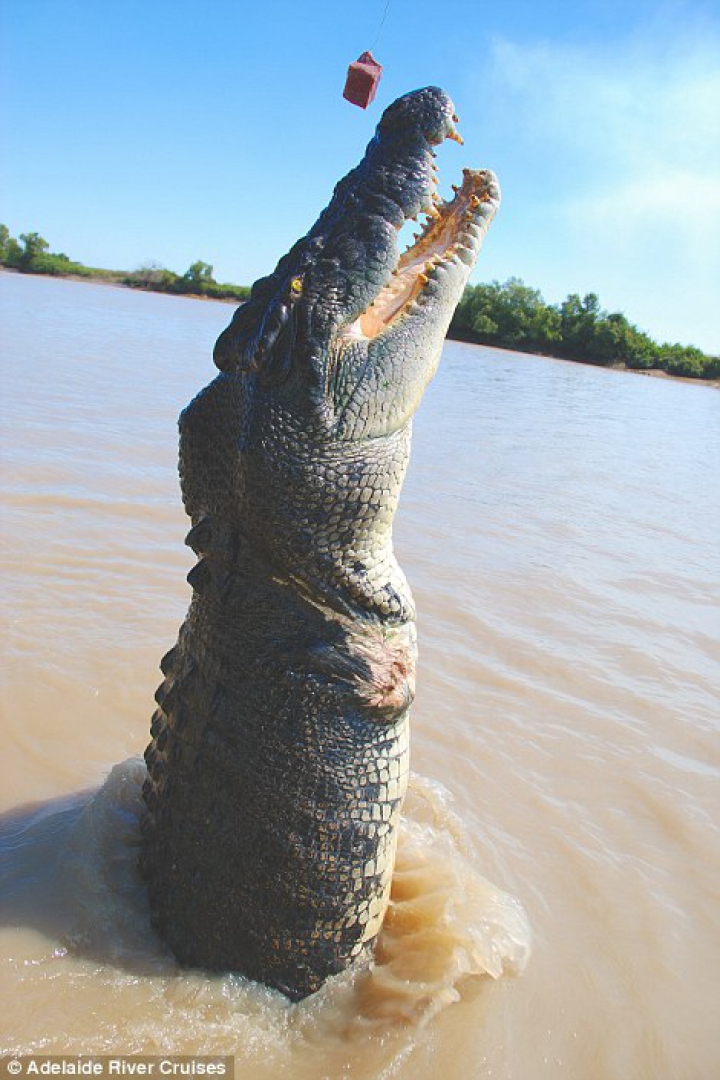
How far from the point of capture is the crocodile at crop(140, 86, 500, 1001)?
6.46 feet

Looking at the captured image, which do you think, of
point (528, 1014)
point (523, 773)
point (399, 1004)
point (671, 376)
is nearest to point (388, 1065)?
point (399, 1004)

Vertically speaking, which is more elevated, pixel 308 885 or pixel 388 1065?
pixel 308 885

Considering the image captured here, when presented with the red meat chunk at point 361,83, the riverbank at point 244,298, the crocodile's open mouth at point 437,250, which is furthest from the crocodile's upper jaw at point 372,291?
the riverbank at point 244,298

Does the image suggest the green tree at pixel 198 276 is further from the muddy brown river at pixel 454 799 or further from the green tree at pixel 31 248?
the muddy brown river at pixel 454 799

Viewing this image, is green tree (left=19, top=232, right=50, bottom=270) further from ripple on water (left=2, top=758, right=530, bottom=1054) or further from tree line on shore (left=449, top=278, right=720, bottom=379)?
ripple on water (left=2, top=758, right=530, bottom=1054)

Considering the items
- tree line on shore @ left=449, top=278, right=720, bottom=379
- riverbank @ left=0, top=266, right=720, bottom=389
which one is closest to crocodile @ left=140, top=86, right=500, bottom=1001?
riverbank @ left=0, top=266, right=720, bottom=389

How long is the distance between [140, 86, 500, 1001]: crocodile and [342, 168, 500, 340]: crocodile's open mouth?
76 mm

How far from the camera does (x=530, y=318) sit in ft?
174

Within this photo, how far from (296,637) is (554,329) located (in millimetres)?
52655

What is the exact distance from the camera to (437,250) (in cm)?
246

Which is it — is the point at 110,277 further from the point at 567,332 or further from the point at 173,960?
the point at 173,960

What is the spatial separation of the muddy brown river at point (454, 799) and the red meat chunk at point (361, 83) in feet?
8.57

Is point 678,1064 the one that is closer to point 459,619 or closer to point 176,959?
point 176,959

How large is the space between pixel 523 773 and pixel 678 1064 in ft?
4.37
